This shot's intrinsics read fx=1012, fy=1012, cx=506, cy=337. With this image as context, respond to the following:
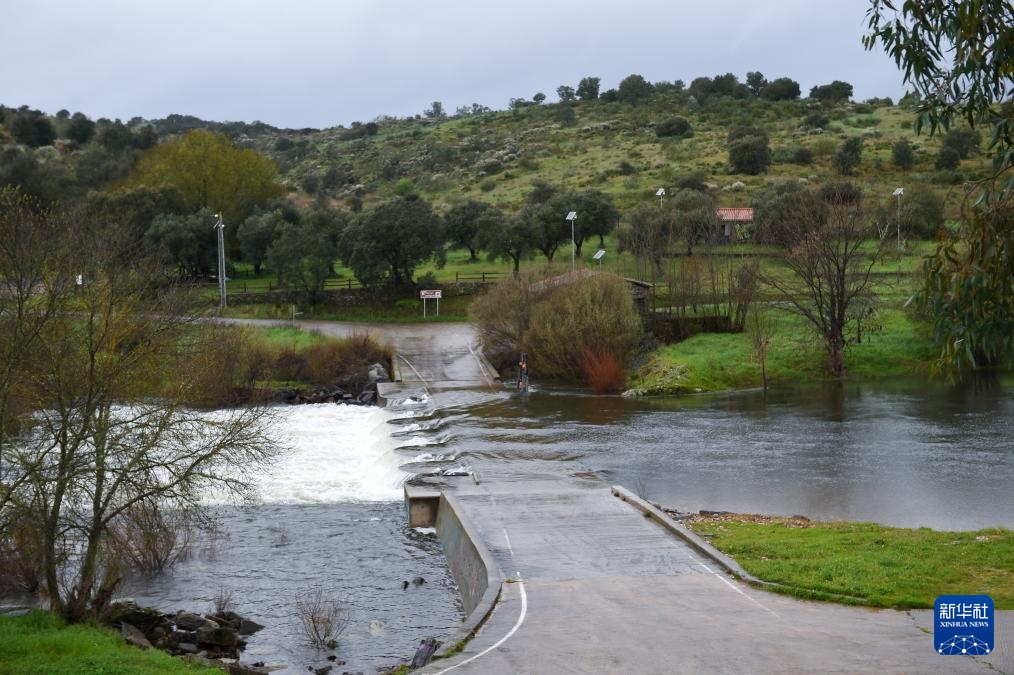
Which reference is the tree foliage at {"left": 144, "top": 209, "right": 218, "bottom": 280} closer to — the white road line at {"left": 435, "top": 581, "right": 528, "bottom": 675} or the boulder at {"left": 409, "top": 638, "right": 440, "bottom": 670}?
the boulder at {"left": 409, "top": 638, "right": 440, "bottom": 670}

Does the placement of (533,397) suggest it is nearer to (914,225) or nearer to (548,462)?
(548,462)

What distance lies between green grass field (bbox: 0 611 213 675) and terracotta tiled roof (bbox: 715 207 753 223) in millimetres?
52622

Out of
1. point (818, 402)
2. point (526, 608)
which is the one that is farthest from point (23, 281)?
point (818, 402)

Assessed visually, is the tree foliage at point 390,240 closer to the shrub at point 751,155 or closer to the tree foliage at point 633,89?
the shrub at point 751,155

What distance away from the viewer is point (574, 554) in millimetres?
16922

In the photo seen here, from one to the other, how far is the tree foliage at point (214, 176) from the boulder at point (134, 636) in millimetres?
58102

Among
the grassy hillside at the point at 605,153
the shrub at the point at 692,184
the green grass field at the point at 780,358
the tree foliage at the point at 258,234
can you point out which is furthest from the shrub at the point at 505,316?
the shrub at the point at 692,184

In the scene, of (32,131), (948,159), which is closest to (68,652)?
(948,159)

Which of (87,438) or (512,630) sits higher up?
(87,438)

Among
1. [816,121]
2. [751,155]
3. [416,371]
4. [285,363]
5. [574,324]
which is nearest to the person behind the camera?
[574,324]

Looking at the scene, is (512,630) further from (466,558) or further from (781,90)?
(781,90)

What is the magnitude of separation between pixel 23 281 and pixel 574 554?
10.4 metres

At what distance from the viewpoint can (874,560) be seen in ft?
49.9

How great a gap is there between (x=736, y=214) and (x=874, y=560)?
50596 mm
